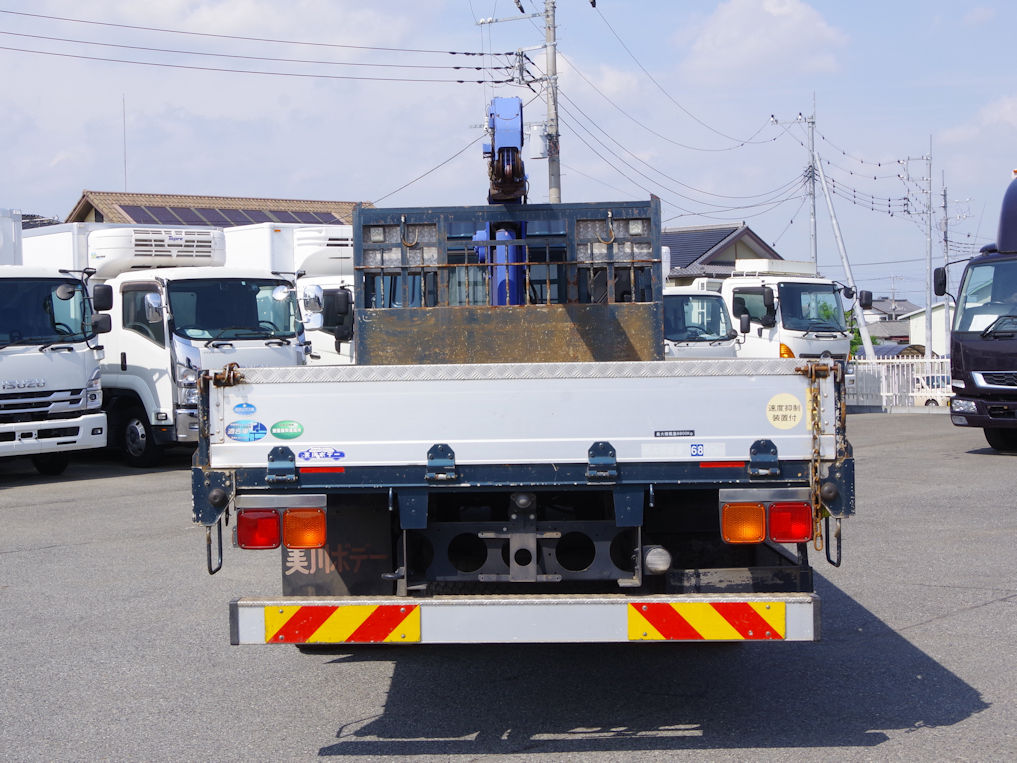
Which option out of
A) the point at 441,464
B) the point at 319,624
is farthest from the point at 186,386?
the point at 441,464

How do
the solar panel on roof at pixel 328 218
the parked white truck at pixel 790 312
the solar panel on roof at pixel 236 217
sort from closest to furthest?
the parked white truck at pixel 790 312, the solar panel on roof at pixel 328 218, the solar panel on roof at pixel 236 217

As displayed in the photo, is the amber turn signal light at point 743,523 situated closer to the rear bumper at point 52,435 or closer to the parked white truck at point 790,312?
the rear bumper at point 52,435

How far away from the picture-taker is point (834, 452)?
15.8 ft

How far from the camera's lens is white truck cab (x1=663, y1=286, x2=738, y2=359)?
19.6 m

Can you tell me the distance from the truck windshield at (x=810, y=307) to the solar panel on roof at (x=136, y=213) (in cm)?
1716

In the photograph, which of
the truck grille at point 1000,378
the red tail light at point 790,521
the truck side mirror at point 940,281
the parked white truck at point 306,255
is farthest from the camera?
the parked white truck at point 306,255

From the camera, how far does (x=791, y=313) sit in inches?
862

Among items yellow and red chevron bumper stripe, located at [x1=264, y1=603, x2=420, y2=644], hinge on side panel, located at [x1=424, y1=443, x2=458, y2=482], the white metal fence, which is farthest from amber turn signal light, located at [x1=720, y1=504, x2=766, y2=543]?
the white metal fence

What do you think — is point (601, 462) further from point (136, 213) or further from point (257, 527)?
point (136, 213)

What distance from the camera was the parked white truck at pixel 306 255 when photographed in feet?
56.2

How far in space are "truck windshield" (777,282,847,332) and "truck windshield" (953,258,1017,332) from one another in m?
5.66

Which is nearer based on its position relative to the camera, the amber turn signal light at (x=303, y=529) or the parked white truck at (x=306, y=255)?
the amber turn signal light at (x=303, y=529)

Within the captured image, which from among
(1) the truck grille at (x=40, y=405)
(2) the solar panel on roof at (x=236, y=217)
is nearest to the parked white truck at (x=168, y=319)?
(1) the truck grille at (x=40, y=405)

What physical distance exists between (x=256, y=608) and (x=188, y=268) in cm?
1182
